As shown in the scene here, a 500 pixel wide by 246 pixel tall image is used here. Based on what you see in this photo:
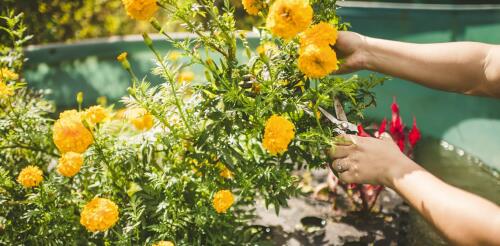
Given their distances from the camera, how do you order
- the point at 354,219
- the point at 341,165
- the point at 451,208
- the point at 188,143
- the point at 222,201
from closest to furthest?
the point at 451,208 < the point at 341,165 < the point at 222,201 < the point at 188,143 < the point at 354,219

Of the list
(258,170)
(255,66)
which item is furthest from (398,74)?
(258,170)

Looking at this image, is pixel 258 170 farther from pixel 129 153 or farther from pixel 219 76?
pixel 129 153

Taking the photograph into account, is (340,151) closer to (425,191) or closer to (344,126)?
(344,126)

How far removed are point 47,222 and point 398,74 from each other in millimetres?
1661

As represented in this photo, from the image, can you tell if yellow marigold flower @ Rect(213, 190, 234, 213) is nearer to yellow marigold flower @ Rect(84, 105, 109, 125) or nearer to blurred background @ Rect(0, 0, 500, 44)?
yellow marigold flower @ Rect(84, 105, 109, 125)

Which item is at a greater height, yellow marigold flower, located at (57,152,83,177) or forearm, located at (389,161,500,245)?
forearm, located at (389,161,500,245)

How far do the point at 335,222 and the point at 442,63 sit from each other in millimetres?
1353

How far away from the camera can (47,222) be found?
171 centimetres

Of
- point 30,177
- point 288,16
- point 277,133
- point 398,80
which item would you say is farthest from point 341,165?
point 398,80

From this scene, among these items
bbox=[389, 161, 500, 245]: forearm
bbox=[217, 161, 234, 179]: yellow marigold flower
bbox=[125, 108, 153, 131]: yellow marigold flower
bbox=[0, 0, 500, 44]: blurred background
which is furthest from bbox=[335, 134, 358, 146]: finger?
bbox=[0, 0, 500, 44]: blurred background

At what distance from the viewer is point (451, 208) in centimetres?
113

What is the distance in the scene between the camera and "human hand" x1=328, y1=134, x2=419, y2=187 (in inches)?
51.2

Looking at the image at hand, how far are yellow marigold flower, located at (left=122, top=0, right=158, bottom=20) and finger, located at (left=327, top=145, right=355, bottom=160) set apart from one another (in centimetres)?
79

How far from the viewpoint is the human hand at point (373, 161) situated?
1.30 meters
